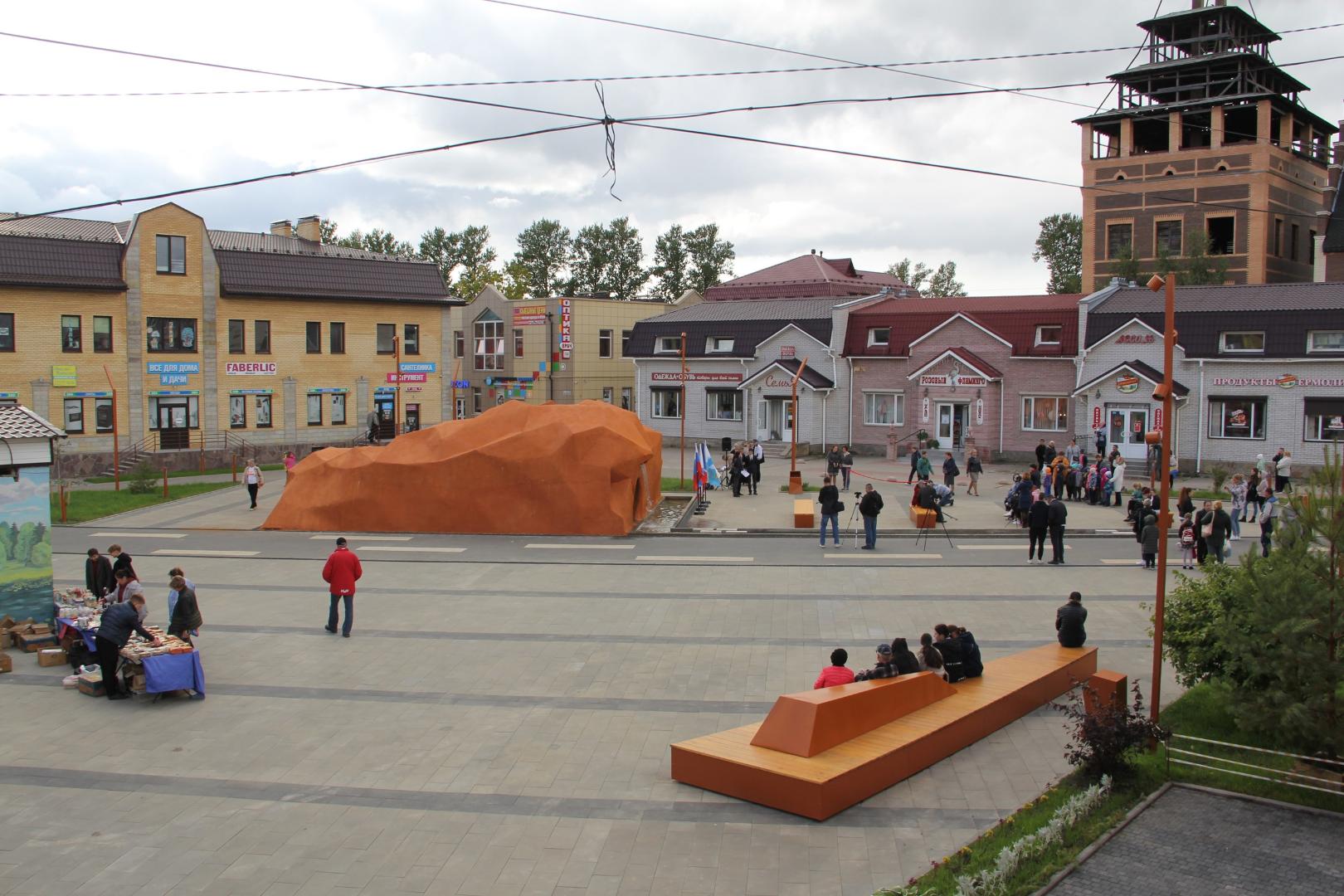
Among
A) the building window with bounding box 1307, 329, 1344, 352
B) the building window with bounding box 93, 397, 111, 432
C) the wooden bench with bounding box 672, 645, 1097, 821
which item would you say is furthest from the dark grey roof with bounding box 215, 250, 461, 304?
the wooden bench with bounding box 672, 645, 1097, 821

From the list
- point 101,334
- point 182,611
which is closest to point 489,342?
point 101,334

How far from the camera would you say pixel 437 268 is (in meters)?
51.6

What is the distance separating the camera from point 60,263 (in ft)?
136

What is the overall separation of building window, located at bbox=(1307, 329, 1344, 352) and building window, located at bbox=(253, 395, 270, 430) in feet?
133

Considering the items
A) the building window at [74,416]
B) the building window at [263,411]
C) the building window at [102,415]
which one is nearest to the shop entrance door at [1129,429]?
the building window at [263,411]

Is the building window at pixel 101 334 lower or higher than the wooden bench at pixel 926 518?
higher

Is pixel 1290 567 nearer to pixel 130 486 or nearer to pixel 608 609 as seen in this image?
pixel 608 609

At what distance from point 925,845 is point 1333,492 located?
5633 mm

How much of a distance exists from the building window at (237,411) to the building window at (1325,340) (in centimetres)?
4100

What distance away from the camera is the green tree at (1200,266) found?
52.9m

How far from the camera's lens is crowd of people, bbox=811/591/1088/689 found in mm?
12414

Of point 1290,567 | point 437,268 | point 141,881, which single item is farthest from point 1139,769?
point 437,268

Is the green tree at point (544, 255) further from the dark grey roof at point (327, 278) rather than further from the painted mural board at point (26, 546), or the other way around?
the painted mural board at point (26, 546)

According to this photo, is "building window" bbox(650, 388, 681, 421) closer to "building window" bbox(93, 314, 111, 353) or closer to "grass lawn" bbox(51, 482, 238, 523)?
"grass lawn" bbox(51, 482, 238, 523)
